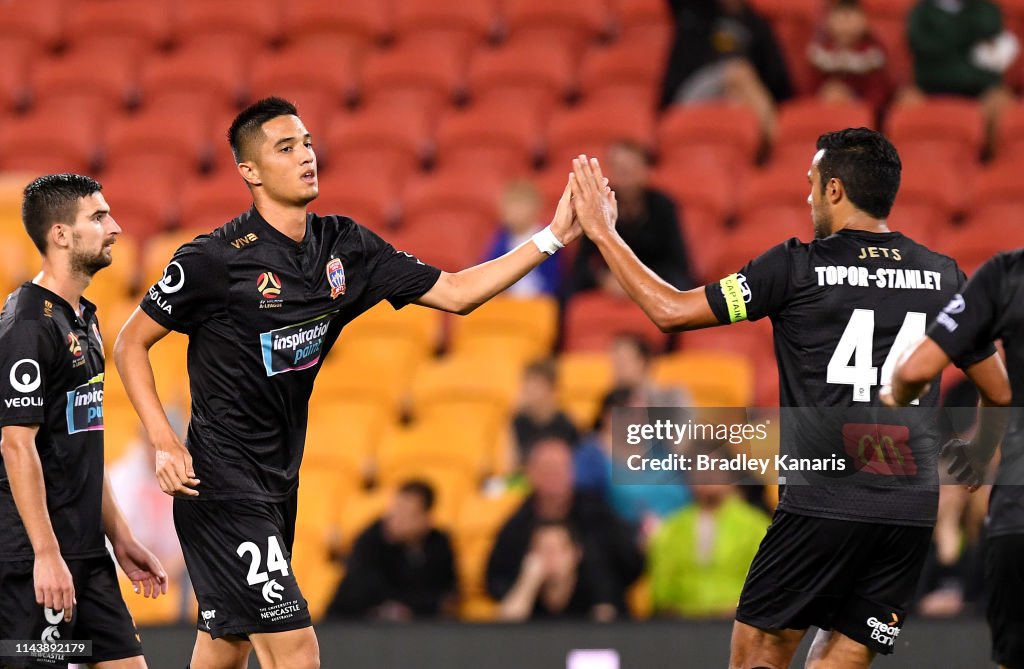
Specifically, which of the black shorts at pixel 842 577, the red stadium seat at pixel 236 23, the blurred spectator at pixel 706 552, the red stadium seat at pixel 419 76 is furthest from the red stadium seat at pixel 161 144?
the black shorts at pixel 842 577

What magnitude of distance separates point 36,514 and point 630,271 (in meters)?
2.33

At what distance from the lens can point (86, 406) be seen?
5543mm

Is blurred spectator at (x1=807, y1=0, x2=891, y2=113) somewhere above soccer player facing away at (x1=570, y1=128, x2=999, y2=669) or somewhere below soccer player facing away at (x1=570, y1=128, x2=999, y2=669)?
above

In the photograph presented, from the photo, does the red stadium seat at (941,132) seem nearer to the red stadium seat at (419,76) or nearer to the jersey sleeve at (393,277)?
the red stadium seat at (419,76)

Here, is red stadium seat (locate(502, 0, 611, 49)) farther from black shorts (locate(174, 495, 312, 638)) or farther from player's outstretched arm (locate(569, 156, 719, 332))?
black shorts (locate(174, 495, 312, 638))

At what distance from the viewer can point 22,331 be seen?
5.33 m

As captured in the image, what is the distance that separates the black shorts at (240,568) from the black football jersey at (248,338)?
0.09 metres

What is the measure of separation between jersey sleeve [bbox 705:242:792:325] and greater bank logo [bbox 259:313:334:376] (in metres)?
1.49

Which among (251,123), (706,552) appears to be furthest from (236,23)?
(251,123)

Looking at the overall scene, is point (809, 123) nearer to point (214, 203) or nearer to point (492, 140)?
point (492, 140)

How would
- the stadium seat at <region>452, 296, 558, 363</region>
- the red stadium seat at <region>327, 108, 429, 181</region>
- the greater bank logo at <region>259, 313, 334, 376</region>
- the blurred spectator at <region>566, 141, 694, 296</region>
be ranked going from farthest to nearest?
the red stadium seat at <region>327, 108, 429, 181</region>, the stadium seat at <region>452, 296, 558, 363</region>, the blurred spectator at <region>566, 141, 694, 296</region>, the greater bank logo at <region>259, 313, 334, 376</region>

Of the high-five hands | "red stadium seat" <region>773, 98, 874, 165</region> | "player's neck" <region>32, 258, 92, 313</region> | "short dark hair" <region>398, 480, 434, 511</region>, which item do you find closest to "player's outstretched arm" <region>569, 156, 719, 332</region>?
the high-five hands

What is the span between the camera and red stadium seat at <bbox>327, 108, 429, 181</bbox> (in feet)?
38.1

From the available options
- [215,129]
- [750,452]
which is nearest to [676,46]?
[215,129]
